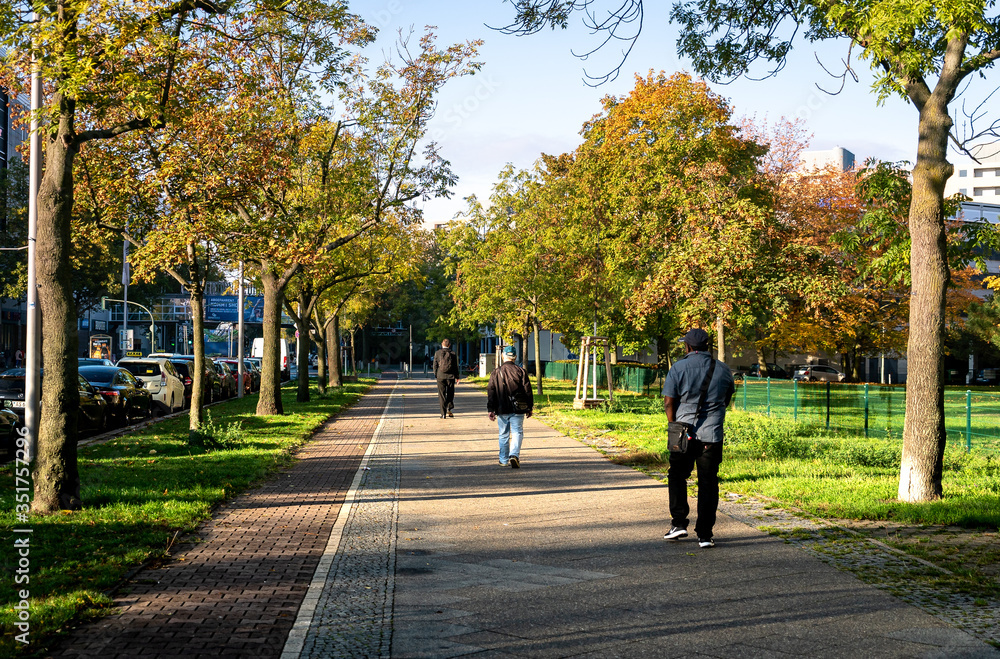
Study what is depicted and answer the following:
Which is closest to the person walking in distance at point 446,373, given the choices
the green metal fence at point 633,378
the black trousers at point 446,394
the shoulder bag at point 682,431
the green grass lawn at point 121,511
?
the black trousers at point 446,394

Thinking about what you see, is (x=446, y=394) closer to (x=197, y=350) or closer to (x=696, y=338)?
(x=197, y=350)

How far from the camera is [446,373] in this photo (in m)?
23.4

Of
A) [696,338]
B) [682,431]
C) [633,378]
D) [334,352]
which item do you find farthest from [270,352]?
[334,352]

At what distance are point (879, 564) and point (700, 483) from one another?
4.98ft

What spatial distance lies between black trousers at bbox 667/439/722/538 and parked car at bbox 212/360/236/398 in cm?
3035

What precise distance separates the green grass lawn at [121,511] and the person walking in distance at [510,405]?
3.18 meters

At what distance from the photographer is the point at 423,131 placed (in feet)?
77.7

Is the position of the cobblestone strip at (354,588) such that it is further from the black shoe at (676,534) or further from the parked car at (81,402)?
the parked car at (81,402)

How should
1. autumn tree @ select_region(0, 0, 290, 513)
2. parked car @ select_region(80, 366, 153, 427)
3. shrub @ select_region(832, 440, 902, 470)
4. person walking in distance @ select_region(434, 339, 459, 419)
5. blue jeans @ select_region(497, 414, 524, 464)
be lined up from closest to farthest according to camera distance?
autumn tree @ select_region(0, 0, 290, 513) < blue jeans @ select_region(497, 414, 524, 464) < shrub @ select_region(832, 440, 902, 470) < parked car @ select_region(80, 366, 153, 427) < person walking in distance @ select_region(434, 339, 459, 419)

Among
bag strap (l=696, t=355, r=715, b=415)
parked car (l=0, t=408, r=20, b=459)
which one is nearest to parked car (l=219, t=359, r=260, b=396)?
parked car (l=0, t=408, r=20, b=459)

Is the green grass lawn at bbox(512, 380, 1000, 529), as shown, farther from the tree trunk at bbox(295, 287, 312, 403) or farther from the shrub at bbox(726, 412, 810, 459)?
the tree trunk at bbox(295, 287, 312, 403)

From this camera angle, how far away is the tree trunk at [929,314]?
9523 mm

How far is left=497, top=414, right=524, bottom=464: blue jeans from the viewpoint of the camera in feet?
43.7

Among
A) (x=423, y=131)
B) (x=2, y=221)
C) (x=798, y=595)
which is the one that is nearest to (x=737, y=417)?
(x=423, y=131)
